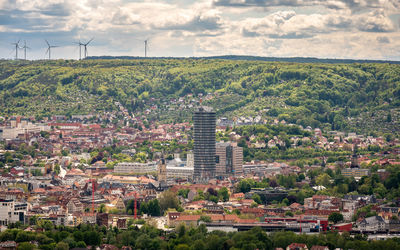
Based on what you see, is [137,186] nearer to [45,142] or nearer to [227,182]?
[227,182]

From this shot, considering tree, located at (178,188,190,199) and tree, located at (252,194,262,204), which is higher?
tree, located at (178,188,190,199)

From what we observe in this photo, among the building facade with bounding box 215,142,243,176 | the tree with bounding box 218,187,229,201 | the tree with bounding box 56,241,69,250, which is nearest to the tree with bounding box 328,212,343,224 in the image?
the tree with bounding box 218,187,229,201

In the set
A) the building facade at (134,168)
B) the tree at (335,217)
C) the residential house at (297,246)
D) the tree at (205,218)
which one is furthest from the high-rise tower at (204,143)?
the residential house at (297,246)

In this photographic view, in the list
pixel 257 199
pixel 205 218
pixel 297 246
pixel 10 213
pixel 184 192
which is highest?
pixel 184 192

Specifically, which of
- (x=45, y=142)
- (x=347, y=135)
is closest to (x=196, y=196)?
(x=45, y=142)

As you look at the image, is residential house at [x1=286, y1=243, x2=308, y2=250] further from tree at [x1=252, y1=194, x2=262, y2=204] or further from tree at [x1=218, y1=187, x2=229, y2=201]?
tree at [x1=218, y1=187, x2=229, y2=201]

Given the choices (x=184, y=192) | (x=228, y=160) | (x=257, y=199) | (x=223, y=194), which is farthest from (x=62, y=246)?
(x=228, y=160)

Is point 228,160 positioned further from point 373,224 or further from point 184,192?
point 373,224
